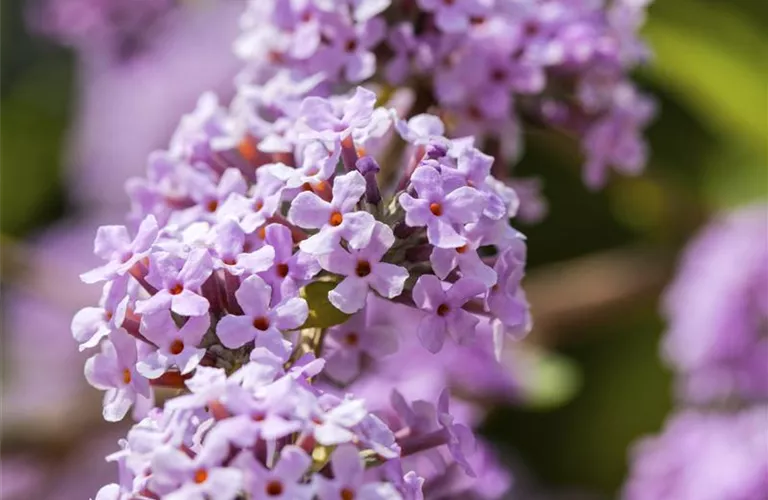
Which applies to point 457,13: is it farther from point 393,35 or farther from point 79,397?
point 79,397

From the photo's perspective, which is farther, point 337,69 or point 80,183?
point 80,183

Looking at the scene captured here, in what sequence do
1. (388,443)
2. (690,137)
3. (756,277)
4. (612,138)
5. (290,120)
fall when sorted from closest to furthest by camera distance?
(388,443)
(290,120)
(612,138)
(756,277)
(690,137)

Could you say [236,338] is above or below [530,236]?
above

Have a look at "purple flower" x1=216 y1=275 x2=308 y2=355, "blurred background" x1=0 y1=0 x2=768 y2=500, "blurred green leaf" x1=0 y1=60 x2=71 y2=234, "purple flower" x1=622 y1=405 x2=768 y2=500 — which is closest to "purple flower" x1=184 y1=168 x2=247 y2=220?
"purple flower" x1=216 y1=275 x2=308 y2=355

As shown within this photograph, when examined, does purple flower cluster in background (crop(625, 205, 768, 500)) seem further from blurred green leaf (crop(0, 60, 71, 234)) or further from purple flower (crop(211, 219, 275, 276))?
blurred green leaf (crop(0, 60, 71, 234))

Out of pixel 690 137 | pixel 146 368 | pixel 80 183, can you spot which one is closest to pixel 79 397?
pixel 80 183

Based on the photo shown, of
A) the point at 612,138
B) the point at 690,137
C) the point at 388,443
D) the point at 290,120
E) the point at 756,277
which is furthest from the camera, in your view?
the point at 690,137

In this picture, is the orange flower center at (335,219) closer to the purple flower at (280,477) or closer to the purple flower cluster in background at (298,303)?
the purple flower cluster in background at (298,303)

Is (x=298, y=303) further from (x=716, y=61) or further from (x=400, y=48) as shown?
(x=716, y=61)
